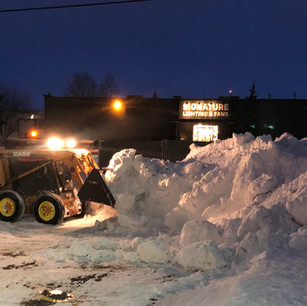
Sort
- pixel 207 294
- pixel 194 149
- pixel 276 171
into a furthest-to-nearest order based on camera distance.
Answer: pixel 194 149 < pixel 276 171 < pixel 207 294

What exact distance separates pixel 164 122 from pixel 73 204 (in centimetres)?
2720

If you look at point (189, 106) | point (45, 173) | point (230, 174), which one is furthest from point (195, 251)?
point (189, 106)

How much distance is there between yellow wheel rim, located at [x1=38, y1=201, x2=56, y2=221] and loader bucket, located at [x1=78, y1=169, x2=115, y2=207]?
0.89 meters

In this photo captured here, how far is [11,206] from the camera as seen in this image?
10664mm

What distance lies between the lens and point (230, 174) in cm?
1044

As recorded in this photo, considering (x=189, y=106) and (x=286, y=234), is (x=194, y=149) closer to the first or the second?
(x=286, y=234)

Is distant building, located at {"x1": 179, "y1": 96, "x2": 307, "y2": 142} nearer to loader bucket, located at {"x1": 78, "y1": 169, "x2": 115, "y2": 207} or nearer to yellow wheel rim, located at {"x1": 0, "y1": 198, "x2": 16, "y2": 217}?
loader bucket, located at {"x1": 78, "y1": 169, "x2": 115, "y2": 207}

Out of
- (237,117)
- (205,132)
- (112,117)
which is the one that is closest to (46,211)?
(205,132)

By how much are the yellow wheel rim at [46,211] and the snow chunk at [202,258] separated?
4.47 metres

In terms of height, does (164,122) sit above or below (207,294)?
above

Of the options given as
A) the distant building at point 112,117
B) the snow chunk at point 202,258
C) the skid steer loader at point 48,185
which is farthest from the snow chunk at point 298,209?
the distant building at point 112,117

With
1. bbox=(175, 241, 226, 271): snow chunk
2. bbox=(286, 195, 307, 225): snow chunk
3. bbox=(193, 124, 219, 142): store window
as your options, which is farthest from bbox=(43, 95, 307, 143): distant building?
bbox=(175, 241, 226, 271): snow chunk

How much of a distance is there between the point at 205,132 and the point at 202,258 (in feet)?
89.6

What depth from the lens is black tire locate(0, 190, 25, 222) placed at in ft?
34.7
